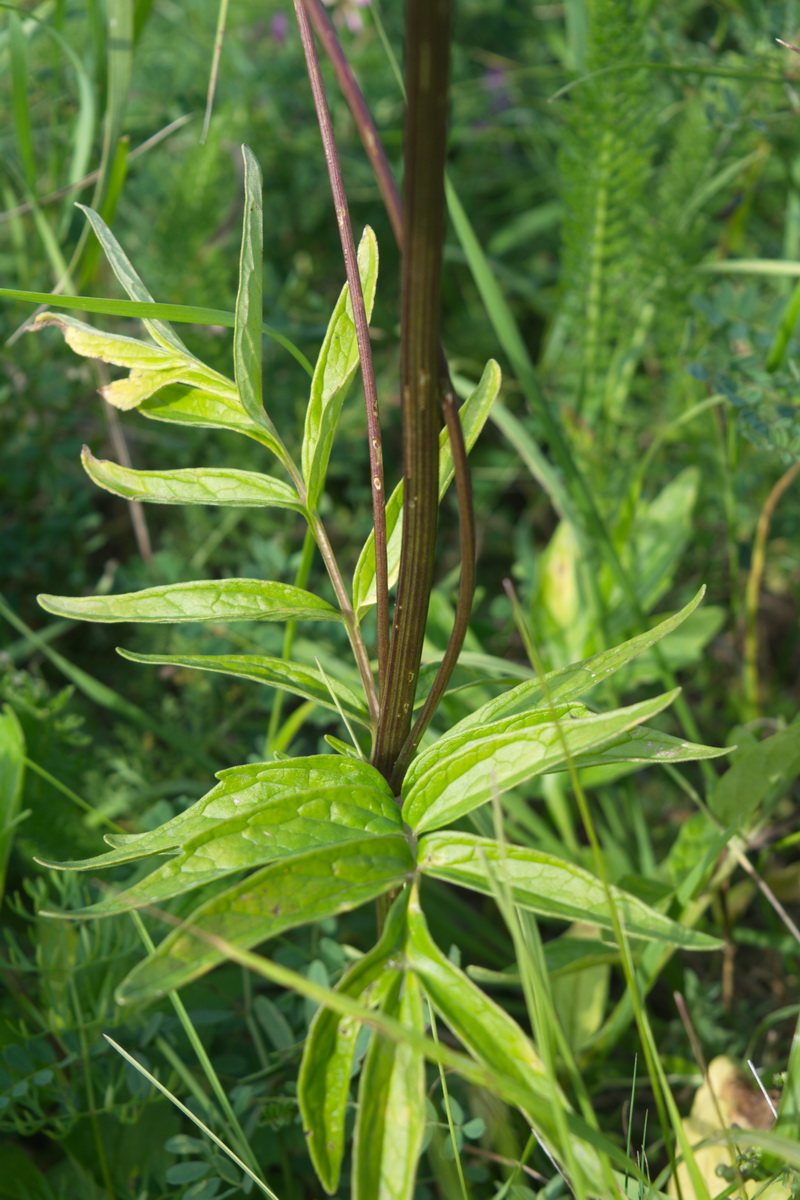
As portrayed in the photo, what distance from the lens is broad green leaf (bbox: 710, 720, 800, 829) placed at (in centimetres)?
116

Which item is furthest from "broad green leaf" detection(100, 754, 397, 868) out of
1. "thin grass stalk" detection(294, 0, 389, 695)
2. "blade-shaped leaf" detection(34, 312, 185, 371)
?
"blade-shaped leaf" detection(34, 312, 185, 371)

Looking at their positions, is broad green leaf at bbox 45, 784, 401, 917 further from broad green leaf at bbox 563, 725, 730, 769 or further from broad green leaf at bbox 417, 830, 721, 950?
broad green leaf at bbox 563, 725, 730, 769

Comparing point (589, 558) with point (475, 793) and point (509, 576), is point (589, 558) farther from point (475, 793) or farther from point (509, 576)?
point (475, 793)

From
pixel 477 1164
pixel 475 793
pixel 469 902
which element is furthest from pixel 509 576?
pixel 475 793

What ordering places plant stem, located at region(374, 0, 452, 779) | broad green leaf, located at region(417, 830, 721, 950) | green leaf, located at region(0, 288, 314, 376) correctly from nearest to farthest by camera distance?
1. plant stem, located at region(374, 0, 452, 779)
2. broad green leaf, located at region(417, 830, 721, 950)
3. green leaf, located at region(0, 288, 314, 376)

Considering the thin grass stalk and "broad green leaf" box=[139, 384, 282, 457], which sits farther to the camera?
"broad green leaf" box=[139, 384, 282, 457]

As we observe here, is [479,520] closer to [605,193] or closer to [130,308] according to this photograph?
[605,193]

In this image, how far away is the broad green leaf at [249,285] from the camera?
0.78 metres

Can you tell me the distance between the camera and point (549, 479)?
57.6 inches

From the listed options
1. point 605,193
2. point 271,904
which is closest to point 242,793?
point 271,904

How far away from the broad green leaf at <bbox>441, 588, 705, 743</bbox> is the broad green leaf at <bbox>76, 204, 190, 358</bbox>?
0.42 m

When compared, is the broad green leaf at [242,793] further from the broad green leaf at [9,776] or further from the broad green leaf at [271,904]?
the broad green leaf at [9,776]

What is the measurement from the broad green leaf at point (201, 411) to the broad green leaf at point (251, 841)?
0.34 meters

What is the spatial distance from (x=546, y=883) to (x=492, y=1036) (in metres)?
0.12
